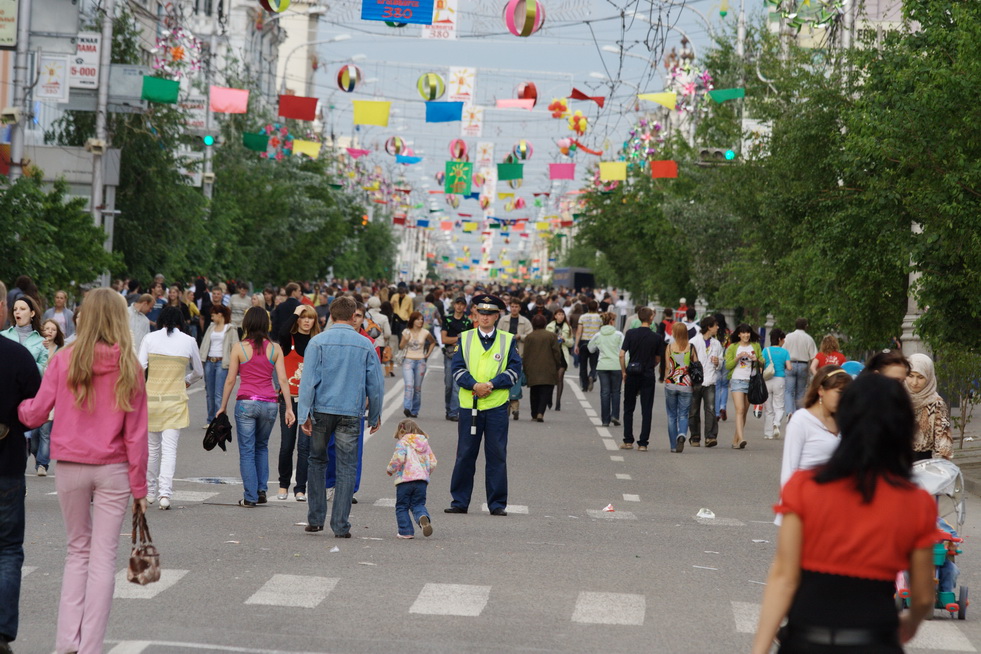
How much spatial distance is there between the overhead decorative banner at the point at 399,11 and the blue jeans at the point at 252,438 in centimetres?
1194

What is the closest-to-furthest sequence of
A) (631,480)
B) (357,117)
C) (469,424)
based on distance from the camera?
(469,424) → (631,480) → (357,117)

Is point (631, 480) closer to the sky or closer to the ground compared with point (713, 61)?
closer to the ground

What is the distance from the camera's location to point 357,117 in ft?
116

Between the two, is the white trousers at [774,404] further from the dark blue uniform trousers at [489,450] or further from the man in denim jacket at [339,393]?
the man in denim jacket at [339,393]

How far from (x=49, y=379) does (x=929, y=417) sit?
5.26m

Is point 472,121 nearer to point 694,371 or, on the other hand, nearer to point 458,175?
point 458,175

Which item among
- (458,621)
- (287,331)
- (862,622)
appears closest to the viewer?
(862,622)

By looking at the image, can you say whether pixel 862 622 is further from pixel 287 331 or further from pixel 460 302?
pixel 460 302

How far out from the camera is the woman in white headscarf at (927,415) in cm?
923

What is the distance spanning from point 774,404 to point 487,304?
9968mm

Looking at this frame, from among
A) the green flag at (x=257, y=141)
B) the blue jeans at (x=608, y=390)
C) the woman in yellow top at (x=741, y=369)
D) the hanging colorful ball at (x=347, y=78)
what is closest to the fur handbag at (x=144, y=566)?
the woman in yellow top at (x=741, y=369)

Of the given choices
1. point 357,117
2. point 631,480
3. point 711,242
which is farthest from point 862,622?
point 711,242

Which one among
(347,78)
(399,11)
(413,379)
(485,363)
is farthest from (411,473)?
(347,78)

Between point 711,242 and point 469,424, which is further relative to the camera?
point 711,242
